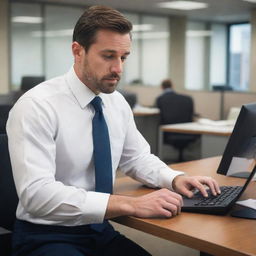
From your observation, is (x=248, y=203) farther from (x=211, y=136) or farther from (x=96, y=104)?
(x=211, y=136)

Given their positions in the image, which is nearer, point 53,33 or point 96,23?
point 96,23

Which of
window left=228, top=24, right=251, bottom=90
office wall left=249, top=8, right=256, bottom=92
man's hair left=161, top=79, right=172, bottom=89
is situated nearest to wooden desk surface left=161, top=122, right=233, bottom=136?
man's hair left=161, top=79, right=172, bottom=89

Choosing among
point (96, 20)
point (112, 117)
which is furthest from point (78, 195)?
point (96, 20)

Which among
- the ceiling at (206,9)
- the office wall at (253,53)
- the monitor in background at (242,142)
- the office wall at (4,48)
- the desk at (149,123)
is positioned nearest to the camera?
the monitor in background at (242,142)

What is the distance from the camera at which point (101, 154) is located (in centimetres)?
150

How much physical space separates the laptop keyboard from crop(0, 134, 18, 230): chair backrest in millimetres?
608

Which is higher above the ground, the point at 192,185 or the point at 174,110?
the point at 192,185

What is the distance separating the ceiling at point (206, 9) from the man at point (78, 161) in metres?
7.77

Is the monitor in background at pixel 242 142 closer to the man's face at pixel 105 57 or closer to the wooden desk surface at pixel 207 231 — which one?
the wooden desk surface at pixel 207 231

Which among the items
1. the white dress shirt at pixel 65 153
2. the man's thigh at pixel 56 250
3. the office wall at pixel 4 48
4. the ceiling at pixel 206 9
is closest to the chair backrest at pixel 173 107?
the ceiling at pixel 206 9

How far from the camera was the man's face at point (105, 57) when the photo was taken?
1.46 m

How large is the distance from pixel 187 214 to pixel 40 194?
16.5 inches

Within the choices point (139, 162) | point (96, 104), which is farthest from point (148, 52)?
point (96, 104)

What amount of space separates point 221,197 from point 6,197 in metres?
0.71
